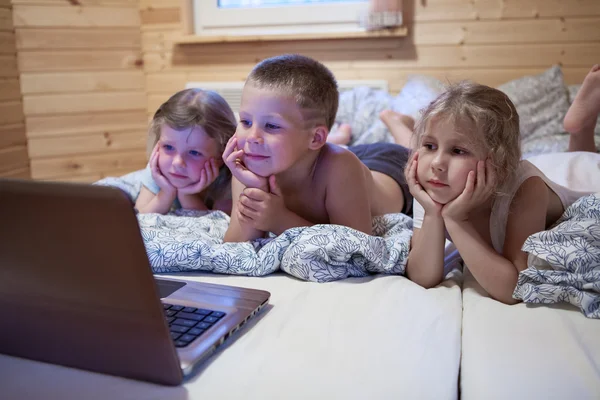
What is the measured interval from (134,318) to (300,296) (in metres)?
0.39

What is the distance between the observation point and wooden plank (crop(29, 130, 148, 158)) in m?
2.63

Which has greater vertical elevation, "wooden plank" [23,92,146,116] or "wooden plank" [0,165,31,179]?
"wooden plank" [23,92,146,116]

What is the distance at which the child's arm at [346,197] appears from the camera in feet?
3.92

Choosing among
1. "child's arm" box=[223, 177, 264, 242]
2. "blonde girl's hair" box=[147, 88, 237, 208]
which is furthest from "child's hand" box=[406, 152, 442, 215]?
"blonde girl's hair" box=[147, 88, 237, 208]

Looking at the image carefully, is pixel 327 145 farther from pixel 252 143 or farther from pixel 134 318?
pixel 134 318

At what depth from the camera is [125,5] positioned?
9.12 ft

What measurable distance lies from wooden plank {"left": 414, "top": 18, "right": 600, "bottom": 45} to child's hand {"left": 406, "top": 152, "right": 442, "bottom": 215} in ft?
5.30

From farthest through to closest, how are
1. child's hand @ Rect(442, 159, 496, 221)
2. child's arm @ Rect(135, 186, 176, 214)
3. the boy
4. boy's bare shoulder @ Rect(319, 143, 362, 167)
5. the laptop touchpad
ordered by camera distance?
child's arm @ Rect(135, 186, 176, 214)
boy's bare shoulder @ Rect(319, 143, 362, 167)
the boy
child's hand @ Rect(442, 159, 496, 221)
the laptop touchpad

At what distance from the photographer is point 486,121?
0.98 metres

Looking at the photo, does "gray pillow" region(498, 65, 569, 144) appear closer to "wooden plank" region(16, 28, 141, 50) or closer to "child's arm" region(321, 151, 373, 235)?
"child's arm" region(321, 151, 373, 235)

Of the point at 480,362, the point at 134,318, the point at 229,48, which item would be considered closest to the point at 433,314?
the point at 480,362

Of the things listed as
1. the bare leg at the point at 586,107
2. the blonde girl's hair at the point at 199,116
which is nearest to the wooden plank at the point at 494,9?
the bare leg at the point at 586,107

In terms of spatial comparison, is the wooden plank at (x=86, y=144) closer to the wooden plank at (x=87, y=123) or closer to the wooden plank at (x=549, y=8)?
the wooden plank at (x=87, y=123)

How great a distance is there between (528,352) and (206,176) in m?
0.94
